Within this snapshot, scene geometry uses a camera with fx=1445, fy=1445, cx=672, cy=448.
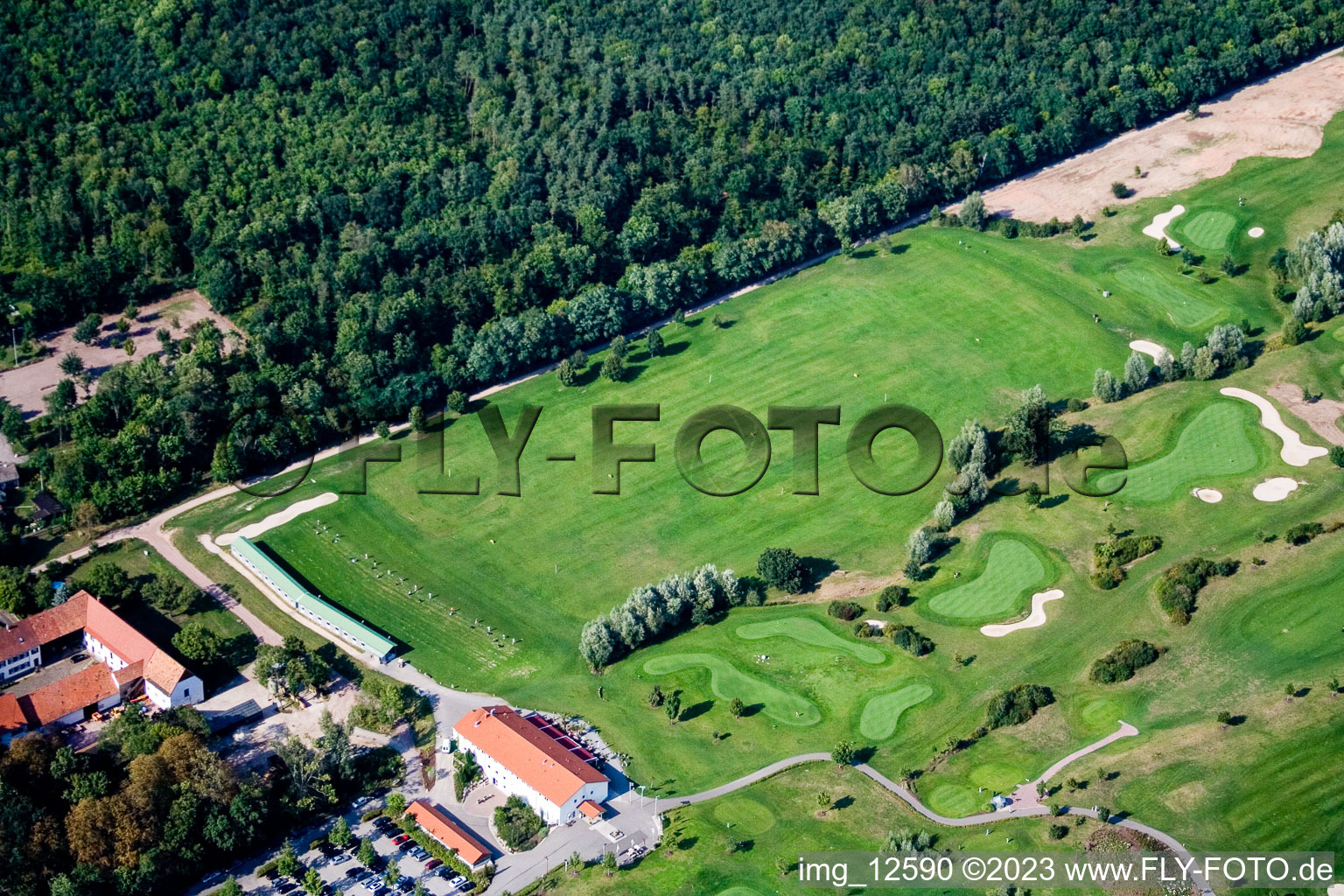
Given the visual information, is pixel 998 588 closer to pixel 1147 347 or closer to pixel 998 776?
pixel 998 776

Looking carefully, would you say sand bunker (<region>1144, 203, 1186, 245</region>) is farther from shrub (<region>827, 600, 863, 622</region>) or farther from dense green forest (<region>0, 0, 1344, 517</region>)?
shrub (<region>827, 600, 863, 622</region>)

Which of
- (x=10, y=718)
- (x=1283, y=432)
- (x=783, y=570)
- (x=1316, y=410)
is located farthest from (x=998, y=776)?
(x=10, y=718)

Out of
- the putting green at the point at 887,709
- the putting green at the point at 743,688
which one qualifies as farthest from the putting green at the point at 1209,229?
the putting green at the point at 743,688

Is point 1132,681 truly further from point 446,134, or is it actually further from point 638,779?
point 446,134

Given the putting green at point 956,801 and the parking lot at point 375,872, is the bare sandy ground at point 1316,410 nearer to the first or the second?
the putting green at point 956,801

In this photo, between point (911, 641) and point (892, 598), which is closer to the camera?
point (911, 641)

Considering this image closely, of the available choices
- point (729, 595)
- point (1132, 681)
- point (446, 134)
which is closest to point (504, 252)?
point (446, 134)

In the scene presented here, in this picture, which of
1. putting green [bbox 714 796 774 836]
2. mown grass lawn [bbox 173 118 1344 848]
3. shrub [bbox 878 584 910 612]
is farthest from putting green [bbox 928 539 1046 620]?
putting green [bbox 714 796 774 836]
